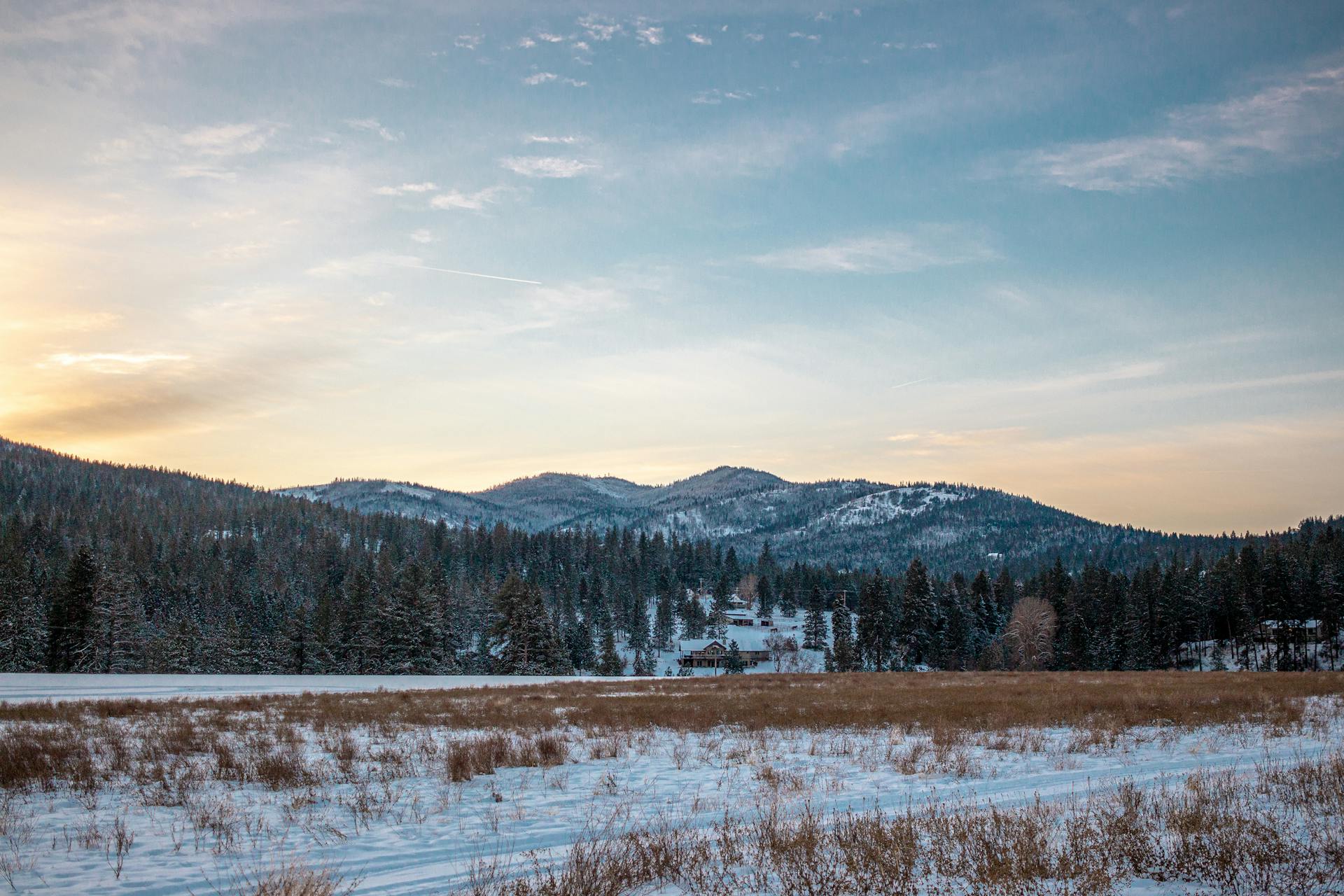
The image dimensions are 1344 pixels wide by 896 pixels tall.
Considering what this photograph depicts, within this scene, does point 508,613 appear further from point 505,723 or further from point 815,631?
point 815,631

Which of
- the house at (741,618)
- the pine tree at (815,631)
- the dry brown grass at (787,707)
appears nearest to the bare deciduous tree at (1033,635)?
the pine tree at (815,631)

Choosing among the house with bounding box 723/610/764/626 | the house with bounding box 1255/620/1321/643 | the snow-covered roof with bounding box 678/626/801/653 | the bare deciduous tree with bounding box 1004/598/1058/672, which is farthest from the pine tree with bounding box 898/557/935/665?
the house with bounding box 723/610/764/626

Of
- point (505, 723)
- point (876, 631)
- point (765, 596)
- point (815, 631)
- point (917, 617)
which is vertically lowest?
point (815, 631)

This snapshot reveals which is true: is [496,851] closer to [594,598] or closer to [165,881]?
[165,881]

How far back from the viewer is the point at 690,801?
34.0 feet

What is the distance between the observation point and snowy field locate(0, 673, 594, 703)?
29.8m

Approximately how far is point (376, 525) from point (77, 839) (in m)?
178

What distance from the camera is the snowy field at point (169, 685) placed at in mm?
29750

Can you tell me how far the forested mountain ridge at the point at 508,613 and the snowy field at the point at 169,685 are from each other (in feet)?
64.4

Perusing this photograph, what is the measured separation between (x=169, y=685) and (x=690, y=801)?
3595 centimetres


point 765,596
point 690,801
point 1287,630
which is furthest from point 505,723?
point 765,596

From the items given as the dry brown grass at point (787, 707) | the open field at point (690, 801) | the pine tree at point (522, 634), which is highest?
the open field at point (690, 801)

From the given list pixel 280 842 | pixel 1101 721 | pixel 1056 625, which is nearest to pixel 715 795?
pixel 280 842

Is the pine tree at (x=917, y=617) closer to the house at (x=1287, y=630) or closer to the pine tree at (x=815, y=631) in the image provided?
the house at (x=1287, y=630)
